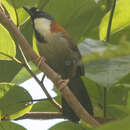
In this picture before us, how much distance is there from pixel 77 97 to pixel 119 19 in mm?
534

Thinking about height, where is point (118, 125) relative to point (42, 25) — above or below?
above

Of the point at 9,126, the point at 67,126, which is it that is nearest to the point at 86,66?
the point at 67,126

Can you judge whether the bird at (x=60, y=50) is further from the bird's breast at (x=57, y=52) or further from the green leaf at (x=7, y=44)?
the green leaf at (x=7, y=44)

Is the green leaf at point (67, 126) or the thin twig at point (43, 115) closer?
the green leaf at point (67, 126)

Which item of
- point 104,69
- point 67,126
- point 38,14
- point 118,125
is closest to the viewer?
point 118,125

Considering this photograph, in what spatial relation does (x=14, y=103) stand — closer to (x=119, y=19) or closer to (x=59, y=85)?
(x=59, y=85)

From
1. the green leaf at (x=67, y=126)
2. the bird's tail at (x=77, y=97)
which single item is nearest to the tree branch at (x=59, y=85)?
the green leaf at (x=67, y=126)

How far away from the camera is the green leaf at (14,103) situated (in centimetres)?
133

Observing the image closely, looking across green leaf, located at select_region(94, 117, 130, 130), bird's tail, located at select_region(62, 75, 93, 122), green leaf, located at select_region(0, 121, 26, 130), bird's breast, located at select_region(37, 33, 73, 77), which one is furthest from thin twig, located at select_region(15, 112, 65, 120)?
green leaf, located at select_region(94, 117, 130, 130)

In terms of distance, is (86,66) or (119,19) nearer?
(86,66)

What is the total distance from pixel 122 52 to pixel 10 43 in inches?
33.2

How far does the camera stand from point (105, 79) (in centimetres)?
88

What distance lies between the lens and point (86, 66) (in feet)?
3.00

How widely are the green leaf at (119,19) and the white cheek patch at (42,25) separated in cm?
49
